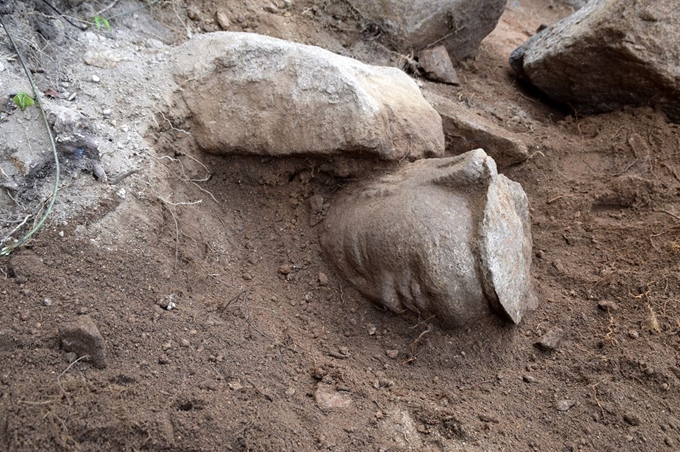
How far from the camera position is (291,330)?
2301 mm

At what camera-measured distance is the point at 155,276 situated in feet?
7.00

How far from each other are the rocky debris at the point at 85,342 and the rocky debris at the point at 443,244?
1.11 metres

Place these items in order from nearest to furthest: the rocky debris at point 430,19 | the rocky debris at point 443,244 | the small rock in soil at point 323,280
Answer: the rocky debris at point 443,244 < the small rock in soil at point 323,280 < the rocky debris at point 430,19

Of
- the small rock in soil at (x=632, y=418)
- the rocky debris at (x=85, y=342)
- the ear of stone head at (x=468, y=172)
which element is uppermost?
the ear of stone head at (x=468, y=172)

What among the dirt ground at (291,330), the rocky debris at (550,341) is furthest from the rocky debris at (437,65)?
the rocky debris at (550,341)

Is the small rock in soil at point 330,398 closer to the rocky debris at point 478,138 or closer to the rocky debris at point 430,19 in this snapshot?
the rocky debris at point 478,138

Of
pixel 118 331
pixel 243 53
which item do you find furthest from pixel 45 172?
pixel 243 53

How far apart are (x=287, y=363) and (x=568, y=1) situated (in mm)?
6085

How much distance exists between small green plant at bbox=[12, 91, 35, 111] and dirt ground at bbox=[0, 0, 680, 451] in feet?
1.11

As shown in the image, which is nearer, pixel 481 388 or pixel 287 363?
pixel 287 363

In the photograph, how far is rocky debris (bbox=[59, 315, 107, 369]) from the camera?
5.83ft

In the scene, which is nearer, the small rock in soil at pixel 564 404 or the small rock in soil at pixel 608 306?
the small rock in soil at pixel 564 404

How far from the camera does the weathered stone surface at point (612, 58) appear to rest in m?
3.22

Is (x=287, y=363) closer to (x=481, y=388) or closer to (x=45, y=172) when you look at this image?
(x=481, y=388)
